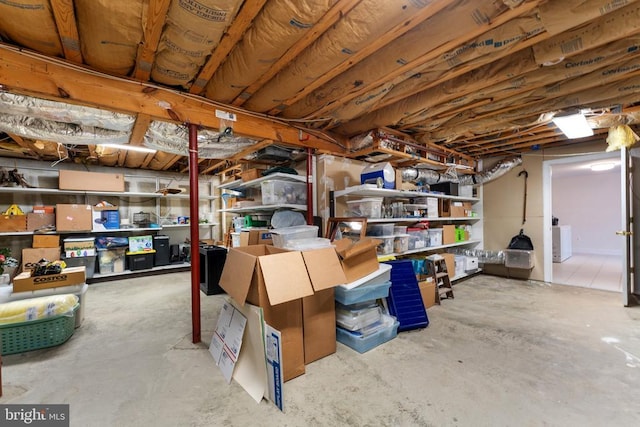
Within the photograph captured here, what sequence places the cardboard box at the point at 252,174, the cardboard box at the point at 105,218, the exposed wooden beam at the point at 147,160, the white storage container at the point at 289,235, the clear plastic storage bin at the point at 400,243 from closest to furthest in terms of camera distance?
the white storage container at the point at 289,235 → the clear plastic storage bin at the point at 400,243 → the cardboard box at the point at 252,174 → the exposed wooden beam at the point at 147,160 → the cardboard box at the point at 105,218

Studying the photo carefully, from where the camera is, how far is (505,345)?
2471 millimetres

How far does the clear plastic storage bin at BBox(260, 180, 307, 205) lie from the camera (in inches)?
136

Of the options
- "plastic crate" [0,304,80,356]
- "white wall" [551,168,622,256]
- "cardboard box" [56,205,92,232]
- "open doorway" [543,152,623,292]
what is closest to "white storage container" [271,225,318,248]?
"plastic crate" [0,304,80,356]

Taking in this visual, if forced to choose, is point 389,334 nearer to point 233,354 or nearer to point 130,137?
point 233,354

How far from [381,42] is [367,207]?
6.32 feet

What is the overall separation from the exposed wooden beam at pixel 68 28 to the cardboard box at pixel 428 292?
3.97m

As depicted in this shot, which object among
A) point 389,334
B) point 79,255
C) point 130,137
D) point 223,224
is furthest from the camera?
point 223,224

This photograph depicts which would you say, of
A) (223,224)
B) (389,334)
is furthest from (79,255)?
(389,334)

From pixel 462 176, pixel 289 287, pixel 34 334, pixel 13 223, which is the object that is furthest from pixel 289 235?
pixel 13 223

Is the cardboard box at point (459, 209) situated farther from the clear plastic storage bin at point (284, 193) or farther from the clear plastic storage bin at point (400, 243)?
the clear plastic storage bin at point (284, 193)

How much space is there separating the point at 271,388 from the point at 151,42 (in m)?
2.41

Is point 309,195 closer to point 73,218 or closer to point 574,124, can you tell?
point 574,124

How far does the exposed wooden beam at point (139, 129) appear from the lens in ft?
7.86

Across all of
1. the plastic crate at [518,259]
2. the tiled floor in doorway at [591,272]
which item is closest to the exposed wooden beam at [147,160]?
the plastic crate at [518,259]
